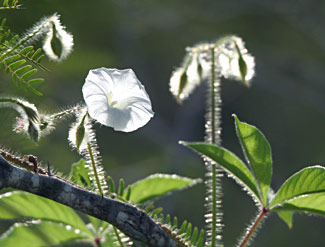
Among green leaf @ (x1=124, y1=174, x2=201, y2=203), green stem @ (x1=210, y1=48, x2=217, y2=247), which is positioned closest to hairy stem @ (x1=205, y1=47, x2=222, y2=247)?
green stem @ (x1=210, y1=48, x2=217, y2=247)

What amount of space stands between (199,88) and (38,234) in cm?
510

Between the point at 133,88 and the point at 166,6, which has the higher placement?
the point at 166,6

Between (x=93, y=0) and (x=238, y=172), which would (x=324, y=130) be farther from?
(x=238, y=172)

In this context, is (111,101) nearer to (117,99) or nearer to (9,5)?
(117,99)

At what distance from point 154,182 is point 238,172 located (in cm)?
23

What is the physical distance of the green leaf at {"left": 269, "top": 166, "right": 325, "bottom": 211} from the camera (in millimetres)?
832

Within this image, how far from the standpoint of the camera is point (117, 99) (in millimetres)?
831

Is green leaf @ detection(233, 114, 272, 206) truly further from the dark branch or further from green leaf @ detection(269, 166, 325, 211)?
the dark branch

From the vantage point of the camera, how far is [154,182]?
107 centimetres

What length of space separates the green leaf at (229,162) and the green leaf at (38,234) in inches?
12.3

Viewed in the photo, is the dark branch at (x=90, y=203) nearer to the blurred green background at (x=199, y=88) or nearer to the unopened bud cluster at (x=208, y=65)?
the unopened bud cluster at (x=208, y=65)

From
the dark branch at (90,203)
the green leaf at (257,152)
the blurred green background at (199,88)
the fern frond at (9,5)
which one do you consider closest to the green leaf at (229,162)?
the green leaf at (257,152)

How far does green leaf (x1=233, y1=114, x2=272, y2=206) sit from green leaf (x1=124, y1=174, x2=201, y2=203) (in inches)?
6.7

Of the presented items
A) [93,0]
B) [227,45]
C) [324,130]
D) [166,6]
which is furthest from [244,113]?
[227,45]
